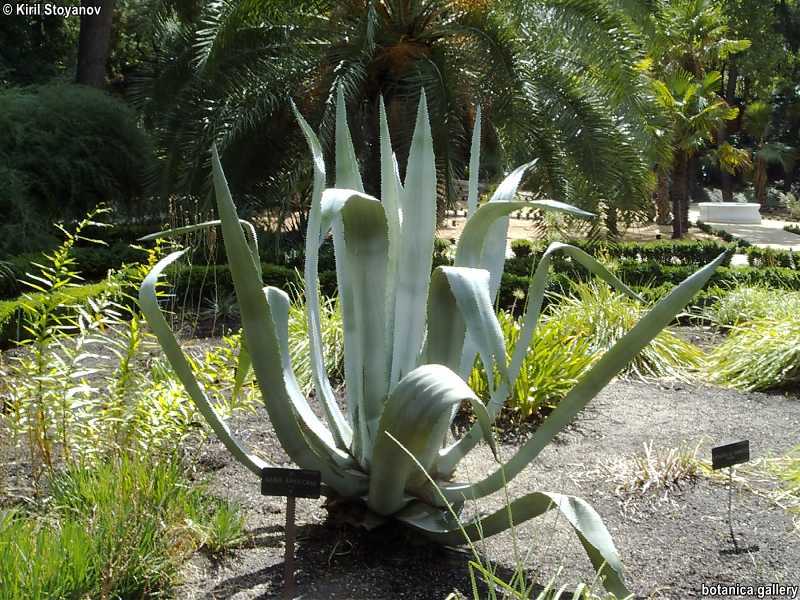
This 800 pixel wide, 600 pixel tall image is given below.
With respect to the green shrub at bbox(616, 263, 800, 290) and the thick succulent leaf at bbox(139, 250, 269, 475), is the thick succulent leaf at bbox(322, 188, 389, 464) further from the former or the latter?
the green shrub at bbox(616, 263, 800, 290)

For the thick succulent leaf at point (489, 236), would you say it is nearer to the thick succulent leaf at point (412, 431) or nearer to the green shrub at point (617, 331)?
the thick succulent leaf at point (412, 431)

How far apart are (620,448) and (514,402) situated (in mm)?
689

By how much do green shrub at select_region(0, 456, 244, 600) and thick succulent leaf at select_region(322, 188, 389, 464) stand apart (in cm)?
59

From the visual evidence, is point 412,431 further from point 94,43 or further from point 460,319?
point 94,43

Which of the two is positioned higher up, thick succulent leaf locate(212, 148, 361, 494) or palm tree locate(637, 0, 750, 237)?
palm tree locate(637, 0, 750, 237)

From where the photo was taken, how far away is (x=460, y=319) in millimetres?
2898

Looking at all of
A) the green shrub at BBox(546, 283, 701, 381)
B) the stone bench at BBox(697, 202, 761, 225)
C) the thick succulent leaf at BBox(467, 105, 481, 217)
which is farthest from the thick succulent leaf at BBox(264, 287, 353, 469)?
the stone bench at BBox(697, 202, 761, 225)

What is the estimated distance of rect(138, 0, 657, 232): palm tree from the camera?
8873 mm

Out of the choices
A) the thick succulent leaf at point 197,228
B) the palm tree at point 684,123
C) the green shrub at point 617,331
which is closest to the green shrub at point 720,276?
the green shrub at point 617,331

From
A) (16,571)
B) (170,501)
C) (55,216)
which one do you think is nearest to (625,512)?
(170,501)

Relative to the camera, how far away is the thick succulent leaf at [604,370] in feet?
8.45

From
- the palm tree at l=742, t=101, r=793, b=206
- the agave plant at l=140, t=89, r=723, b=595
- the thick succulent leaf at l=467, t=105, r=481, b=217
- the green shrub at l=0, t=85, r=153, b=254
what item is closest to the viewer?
the agave plant at l=140, t=89, r=723, b=595

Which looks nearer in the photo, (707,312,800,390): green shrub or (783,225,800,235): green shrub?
(707,312,800,390): green shrub

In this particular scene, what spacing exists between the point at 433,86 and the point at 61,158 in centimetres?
587
